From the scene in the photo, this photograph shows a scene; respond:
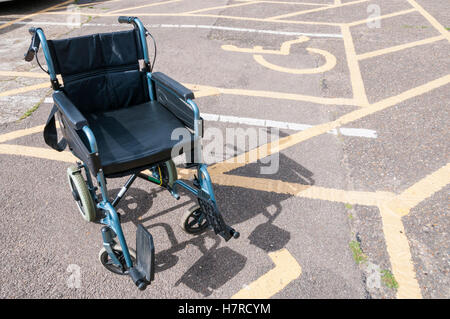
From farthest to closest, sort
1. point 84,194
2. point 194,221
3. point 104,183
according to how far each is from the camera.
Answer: point 194,221
point 84,194
point 104,183

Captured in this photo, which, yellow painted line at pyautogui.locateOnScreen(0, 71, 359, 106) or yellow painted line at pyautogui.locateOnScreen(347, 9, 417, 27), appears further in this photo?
yellow painted line at pyautogui.locateOnScreen(347, 9, 417, 27)

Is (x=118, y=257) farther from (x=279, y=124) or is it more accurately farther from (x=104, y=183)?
(x=279, y=124)

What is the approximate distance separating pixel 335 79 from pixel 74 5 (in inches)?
297

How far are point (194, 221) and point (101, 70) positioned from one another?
1.55m

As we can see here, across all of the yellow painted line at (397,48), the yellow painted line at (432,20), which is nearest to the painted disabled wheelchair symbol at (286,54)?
the yellow painted line at (397,48)

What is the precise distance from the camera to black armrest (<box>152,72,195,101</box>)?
252cm

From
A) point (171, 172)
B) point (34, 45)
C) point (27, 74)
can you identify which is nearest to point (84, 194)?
point (171, 172)

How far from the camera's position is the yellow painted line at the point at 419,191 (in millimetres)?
3152

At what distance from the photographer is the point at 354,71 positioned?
221 inches

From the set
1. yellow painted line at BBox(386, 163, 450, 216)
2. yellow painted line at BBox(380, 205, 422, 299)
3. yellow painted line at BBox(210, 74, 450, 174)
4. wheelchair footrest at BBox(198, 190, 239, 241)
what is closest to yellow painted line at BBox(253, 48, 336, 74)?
yellow painted line at BBox(210, 74, 450, 174)

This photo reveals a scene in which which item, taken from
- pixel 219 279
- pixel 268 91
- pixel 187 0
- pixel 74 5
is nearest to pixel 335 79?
pixel 268 91

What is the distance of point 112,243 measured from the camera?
7.73 ft

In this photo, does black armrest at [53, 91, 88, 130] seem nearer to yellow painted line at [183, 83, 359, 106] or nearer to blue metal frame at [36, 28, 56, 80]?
blue metal frame at [36, 28, 56, 80]

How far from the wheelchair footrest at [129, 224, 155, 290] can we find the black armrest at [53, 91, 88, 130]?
2.73ft
